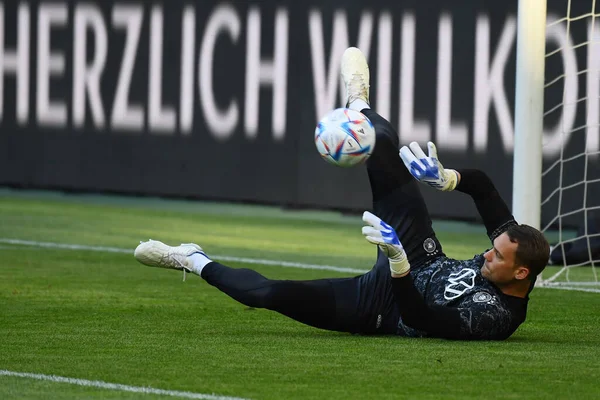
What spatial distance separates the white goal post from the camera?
9.46 meters

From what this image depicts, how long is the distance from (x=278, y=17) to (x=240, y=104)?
107 centimetres

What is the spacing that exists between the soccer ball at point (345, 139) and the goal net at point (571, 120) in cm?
605

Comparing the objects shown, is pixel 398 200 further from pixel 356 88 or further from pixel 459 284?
pixel 356 88

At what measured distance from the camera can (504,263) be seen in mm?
6457

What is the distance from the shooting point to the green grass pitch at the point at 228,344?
217 inches

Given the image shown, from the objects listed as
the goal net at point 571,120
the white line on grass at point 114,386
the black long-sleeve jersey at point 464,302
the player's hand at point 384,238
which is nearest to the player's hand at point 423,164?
the black long-sleeve jersey at point 464,302

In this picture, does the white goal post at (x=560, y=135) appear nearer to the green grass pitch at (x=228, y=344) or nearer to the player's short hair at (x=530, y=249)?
the green grass pitch at (x=228, y=344)

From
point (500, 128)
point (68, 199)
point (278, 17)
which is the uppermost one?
point (278, 17)

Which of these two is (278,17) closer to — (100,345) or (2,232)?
(2,232)

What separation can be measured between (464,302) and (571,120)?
6872 millimetres

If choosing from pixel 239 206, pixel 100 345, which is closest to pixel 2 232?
pixel 239 206

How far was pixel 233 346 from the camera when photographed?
6551mm

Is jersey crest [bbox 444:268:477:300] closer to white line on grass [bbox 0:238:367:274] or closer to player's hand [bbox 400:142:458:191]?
player's hand [bbox 400:142:458:191]

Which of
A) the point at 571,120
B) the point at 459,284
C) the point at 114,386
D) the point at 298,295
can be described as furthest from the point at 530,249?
the point at 571,120
